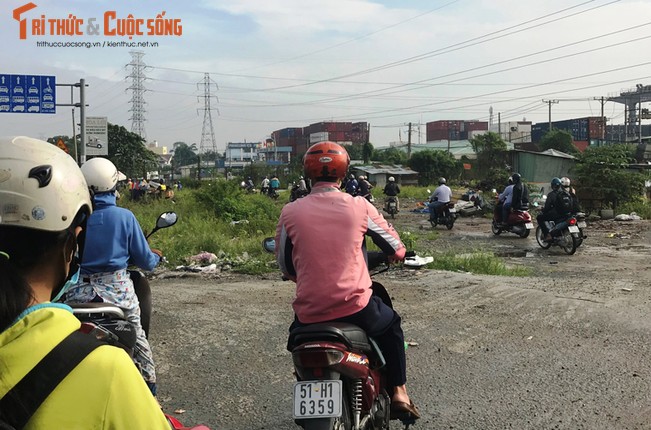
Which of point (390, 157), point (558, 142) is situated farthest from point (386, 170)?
point (558, 142)

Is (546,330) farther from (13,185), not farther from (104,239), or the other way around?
(13,185)

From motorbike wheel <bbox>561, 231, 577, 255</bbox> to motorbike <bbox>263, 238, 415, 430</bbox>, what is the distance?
10030mm

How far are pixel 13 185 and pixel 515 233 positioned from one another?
15105 mm

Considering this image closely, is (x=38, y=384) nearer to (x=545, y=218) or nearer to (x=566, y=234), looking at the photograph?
(x=566, y=234)

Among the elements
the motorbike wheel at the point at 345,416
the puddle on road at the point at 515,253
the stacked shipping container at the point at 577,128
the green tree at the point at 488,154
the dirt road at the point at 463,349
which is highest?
the stacked shipping container at the point at 577,128

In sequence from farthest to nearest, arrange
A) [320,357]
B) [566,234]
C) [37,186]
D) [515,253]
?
[515,253]
[566,234]
[320,357]
[37,186]

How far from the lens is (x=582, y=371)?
4766 mm

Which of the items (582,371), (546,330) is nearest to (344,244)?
(582,371)

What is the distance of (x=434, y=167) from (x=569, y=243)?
120 ft

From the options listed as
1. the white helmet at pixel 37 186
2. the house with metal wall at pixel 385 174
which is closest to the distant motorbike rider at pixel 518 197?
the white helmet at pixel 37 186

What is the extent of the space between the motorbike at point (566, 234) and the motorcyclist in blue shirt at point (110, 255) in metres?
10.2

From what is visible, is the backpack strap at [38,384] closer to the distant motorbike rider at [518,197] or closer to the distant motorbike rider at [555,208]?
the distant motorbike rider at [555,208]

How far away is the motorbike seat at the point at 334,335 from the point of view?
2930 millimetres

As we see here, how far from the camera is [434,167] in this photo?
48.4 m
